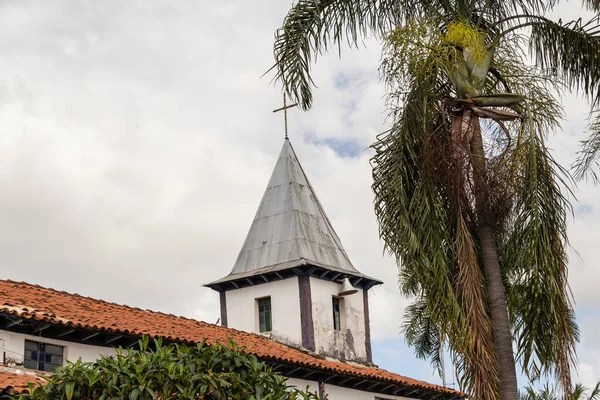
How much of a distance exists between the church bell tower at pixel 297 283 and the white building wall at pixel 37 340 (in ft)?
32.3

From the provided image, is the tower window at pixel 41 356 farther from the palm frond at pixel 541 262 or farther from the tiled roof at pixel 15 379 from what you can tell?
the palm frond at pixel 541 262

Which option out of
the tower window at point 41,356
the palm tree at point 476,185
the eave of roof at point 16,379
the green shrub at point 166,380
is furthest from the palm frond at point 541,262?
the tower window at point 41,356

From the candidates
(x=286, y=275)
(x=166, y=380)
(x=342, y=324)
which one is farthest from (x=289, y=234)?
(x=166, y=380)

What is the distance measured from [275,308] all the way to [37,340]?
11.5 m

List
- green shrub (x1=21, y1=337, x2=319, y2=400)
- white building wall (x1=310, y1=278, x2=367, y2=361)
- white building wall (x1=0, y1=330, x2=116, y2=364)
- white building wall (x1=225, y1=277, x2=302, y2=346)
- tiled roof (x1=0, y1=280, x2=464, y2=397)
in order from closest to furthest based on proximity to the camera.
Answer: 1. green shrub (x1=21, y1=337, x2=319, y2=400)
2. white building wall (x1=0, y1=330, x2=116, y2=364)
3. tiled roof (x1=0, y1=280, x2=464, y2=397)
4. white building wall (x1=225, y1=277, x2=302, y2=346)
5. white building wall (x1=310, y1=278, x2=367, y2=361)

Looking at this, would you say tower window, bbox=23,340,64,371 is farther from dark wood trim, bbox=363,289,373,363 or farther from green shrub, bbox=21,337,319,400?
dark wood trim, bbox=363,289,373,363

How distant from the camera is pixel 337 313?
28.7m

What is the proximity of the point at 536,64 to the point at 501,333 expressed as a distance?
3994mm

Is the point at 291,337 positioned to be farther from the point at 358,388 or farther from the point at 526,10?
the point at 526,10

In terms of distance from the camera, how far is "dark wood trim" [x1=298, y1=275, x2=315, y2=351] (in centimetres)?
2675

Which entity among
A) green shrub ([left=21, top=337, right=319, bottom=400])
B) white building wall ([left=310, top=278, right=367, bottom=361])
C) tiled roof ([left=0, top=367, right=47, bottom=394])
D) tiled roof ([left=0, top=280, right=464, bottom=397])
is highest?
white building wall ([left=310, top=278, right=367, bottom=361])

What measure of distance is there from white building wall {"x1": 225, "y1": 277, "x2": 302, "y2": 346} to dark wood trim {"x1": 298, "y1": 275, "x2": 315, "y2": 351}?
0.47 feet

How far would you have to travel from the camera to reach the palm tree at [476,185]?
11734mm

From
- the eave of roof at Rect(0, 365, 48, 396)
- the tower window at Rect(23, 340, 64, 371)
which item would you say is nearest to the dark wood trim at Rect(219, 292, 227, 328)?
the tower window at Rect(23, 340, 64, 371)
